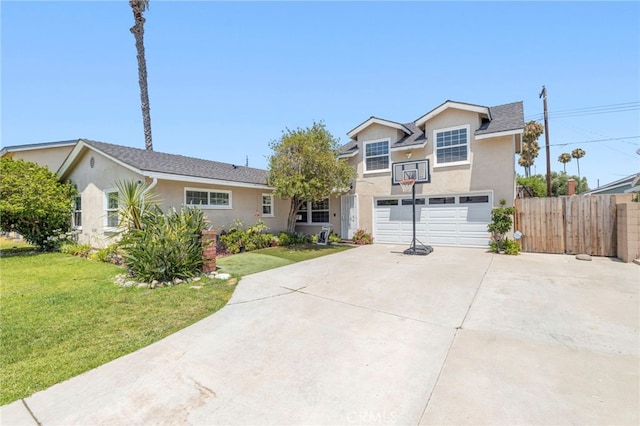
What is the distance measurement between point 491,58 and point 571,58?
116 inches

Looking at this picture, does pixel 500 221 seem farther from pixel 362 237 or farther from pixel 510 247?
pixel 362 237

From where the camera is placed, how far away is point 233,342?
12.8 ft

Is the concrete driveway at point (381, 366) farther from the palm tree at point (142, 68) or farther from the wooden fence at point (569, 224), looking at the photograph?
the palm tree at point (142, 68)

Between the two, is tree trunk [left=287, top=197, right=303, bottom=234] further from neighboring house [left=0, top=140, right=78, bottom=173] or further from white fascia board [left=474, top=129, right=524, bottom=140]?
neighboring house [left=0, top=140, right=78, bottom=173]

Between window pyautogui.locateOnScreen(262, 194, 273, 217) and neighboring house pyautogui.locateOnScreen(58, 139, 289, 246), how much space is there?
18 cm

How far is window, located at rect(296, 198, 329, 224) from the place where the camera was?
16.4 m

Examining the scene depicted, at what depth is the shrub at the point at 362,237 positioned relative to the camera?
1441 cm

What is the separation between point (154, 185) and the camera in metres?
10.2

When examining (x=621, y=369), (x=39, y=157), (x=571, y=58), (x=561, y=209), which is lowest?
(x=621, y=369)

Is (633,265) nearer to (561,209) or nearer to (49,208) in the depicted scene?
(561,209)

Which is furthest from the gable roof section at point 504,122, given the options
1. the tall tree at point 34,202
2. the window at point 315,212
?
the tall tree at point 34,202

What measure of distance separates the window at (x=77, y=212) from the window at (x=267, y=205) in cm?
842

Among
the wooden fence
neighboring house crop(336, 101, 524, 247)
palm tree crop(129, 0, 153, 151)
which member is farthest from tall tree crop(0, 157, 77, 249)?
the wooden fence

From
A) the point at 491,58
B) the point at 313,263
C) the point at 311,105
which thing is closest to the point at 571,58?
the point at 491,58
